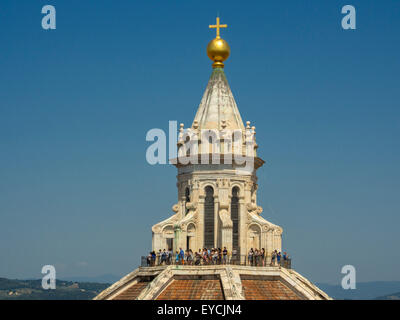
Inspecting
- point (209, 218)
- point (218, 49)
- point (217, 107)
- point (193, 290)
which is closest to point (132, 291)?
point (193, 290)

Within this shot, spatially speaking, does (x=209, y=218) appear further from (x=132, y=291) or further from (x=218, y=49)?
(x=218, y=49)

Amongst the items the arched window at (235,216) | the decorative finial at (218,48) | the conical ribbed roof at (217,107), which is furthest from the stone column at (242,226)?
the decorative finial at (218,48)

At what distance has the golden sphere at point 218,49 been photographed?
74.8 metres

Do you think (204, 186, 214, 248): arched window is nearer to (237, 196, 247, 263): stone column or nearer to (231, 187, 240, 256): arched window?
(231, 187, 240, 256): arched window

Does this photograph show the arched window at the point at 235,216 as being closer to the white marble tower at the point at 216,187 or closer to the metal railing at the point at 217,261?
the white marble tower at the point at 216,187

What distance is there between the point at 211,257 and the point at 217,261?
0.55m

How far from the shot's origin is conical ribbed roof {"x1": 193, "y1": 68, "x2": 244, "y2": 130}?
7425 cm

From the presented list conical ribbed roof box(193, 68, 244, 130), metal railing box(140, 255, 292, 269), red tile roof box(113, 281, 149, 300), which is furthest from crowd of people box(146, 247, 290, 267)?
conical ribbed roof box(193, 68, 244, 130)

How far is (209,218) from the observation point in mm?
73500

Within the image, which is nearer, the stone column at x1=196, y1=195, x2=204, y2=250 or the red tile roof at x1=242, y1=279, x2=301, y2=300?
the red tile roof at x1=242, y1=279, x2=301, y2=300

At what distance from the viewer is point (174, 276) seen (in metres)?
69.2

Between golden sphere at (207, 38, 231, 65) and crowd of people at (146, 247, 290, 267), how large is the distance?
15747 mm
